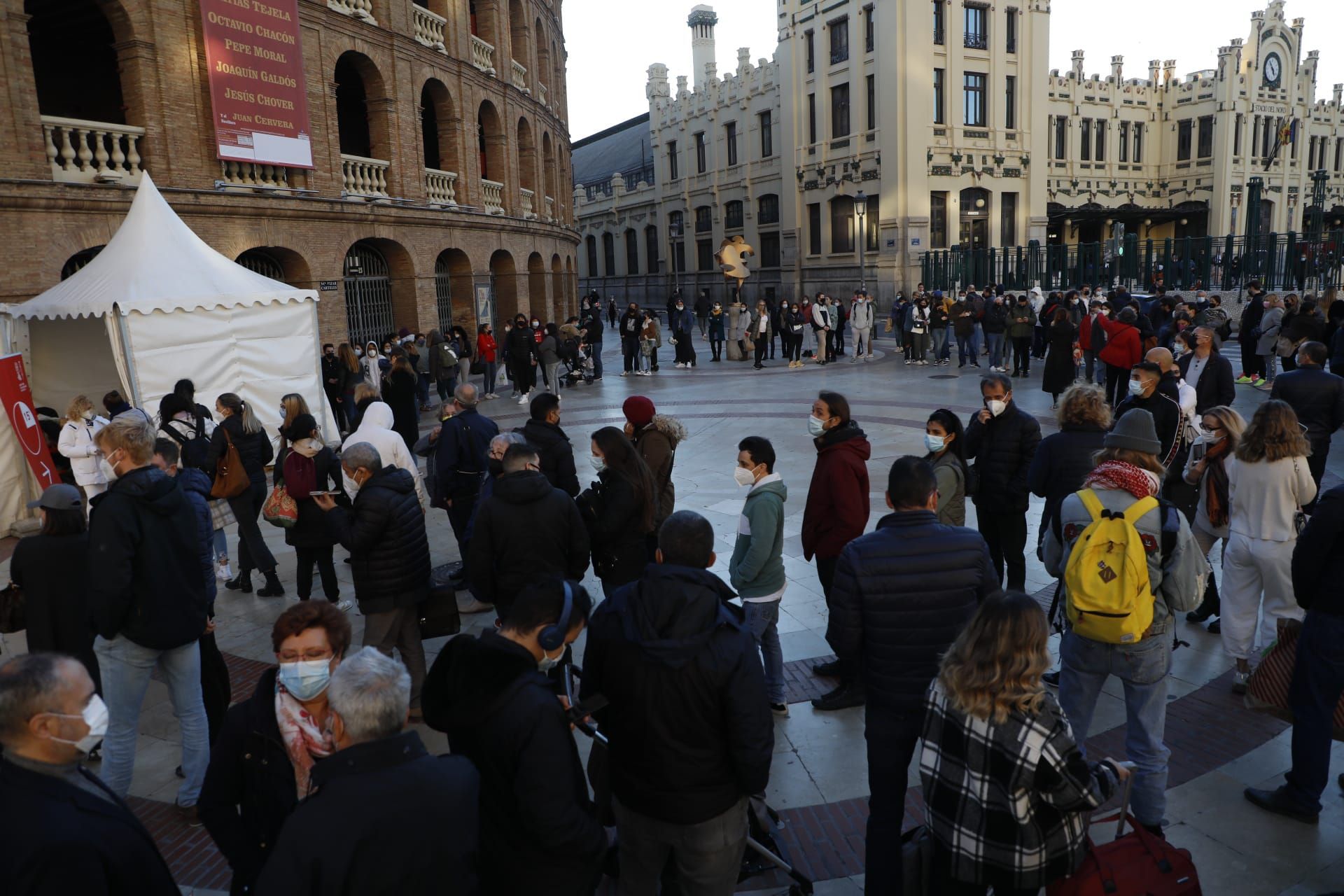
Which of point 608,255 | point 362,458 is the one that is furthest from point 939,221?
point 362,458

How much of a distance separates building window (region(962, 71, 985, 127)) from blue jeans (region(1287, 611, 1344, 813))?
3814 centimetres

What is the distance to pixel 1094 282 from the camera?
1126 inches

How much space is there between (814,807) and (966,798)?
1.74 meters

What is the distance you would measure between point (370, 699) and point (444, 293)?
2334 cm

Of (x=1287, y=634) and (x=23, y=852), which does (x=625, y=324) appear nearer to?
(x=1287, y=634)

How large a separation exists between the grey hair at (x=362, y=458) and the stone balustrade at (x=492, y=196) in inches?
828

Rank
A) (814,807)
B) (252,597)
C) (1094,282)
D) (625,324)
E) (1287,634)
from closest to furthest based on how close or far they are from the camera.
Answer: (1287,634) → (814,807) → (252,597) → (625,324) → (1094,282)

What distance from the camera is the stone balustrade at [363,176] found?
19.5m

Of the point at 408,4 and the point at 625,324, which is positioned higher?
the point at 408,4

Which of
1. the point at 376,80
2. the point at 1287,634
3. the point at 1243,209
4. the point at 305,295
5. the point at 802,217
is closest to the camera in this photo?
the point at 1287,634

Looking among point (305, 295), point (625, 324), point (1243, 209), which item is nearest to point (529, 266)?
point (625, 324)

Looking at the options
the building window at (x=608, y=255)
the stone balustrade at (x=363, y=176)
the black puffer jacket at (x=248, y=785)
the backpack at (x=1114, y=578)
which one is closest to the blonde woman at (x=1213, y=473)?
the backpack at (x=1114, y=578)

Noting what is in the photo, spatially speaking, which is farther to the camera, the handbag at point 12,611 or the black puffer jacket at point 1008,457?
the black puffer jacket at point 1008,457

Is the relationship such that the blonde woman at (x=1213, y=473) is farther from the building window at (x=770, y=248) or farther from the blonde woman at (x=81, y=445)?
the building window at (x=770, y=248)
